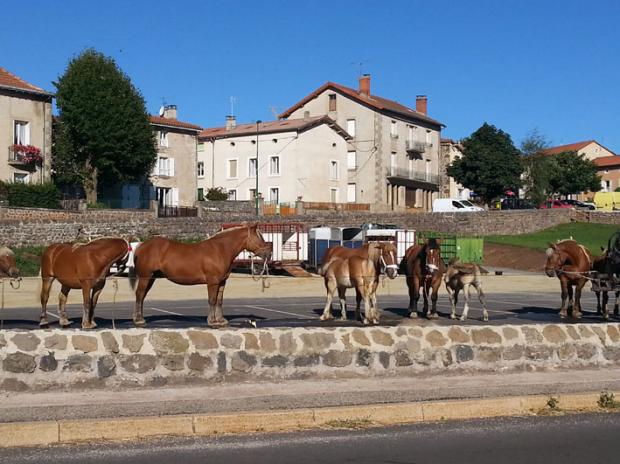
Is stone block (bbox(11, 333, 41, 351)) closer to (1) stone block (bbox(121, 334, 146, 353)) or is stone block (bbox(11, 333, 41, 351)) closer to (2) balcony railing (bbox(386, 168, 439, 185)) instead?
(1) stone block (bbox(121, 334, 146, 353))

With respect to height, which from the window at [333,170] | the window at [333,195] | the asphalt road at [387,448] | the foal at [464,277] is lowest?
the asphalt road at [387,448]

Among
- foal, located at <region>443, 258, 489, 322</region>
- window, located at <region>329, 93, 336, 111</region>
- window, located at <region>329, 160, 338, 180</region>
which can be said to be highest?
window, located at <region>329, 93, 336, 111</region>

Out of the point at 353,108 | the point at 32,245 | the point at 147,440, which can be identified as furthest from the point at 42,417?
the point at 353,108

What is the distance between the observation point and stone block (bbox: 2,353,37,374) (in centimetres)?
1125

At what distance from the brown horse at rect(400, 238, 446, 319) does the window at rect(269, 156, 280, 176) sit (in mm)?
57967

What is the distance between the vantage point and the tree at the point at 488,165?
8756 centimetres

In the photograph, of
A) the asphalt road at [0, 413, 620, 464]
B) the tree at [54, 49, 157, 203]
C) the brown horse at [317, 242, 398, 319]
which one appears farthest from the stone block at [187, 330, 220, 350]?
the tree at [54, 49, 157, 203]

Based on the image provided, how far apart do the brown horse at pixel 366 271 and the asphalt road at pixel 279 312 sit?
2.58ft

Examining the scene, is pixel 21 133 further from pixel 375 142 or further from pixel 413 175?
pixel 413 175

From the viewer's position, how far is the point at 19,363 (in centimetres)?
1132

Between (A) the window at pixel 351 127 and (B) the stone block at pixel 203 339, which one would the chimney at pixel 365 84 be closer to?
(A) the window at pixel 351 127

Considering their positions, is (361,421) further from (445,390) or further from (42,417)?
(42,417)

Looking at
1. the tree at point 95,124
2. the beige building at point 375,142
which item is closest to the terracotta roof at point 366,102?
the beige building at point 375,142

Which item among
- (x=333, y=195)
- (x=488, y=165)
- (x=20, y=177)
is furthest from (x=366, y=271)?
(x=488, y=165)
